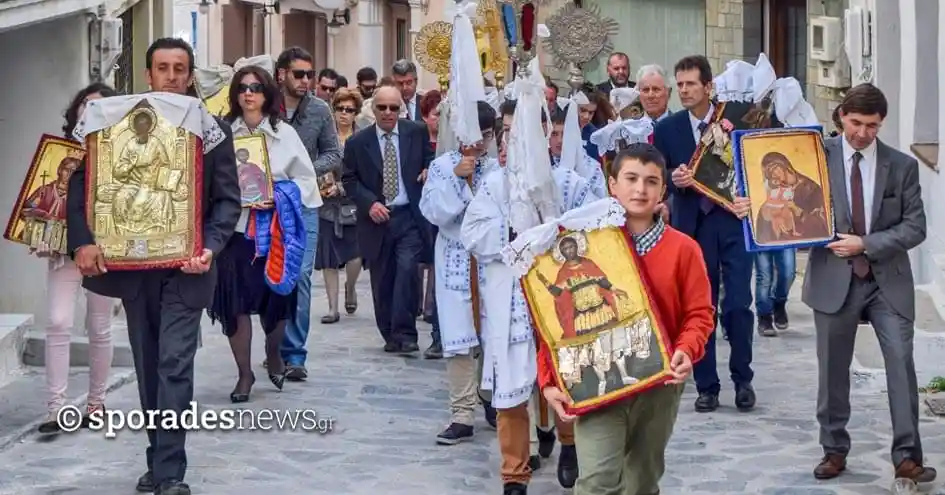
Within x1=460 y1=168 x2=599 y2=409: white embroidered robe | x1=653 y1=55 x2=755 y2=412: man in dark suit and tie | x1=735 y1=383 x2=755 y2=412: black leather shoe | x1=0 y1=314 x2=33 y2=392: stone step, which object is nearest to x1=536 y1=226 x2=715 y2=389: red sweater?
x1=460 y1=168 x2=599 y2=409: white embroidered robe

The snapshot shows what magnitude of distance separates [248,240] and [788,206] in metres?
3.48

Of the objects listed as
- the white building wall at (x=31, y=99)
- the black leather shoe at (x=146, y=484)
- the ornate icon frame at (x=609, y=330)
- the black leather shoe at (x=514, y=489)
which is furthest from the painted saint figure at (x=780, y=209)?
the white building wall at (x=31, y=99)

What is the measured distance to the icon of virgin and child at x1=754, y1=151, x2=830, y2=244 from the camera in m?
9.09

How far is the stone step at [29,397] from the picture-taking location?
410 inches

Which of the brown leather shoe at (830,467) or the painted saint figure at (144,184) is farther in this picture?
the brown leather shoe at (830,467)

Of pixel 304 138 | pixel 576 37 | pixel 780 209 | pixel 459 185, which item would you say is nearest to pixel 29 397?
pixel 304 138

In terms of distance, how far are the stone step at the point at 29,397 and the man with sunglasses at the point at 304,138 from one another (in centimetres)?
101

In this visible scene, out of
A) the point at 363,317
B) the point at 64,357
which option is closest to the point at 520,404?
the point at 64,357

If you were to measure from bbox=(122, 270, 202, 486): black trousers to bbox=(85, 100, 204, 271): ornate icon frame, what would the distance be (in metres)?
0.12

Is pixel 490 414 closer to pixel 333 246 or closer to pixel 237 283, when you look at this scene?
pixel 237 283

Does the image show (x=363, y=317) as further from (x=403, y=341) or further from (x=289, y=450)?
(x=289, y=450)

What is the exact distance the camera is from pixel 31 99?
499 inches

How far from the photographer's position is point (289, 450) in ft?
33.3

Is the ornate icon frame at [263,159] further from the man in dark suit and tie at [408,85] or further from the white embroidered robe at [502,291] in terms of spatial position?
the man in dark suit and tie at [408,85]
